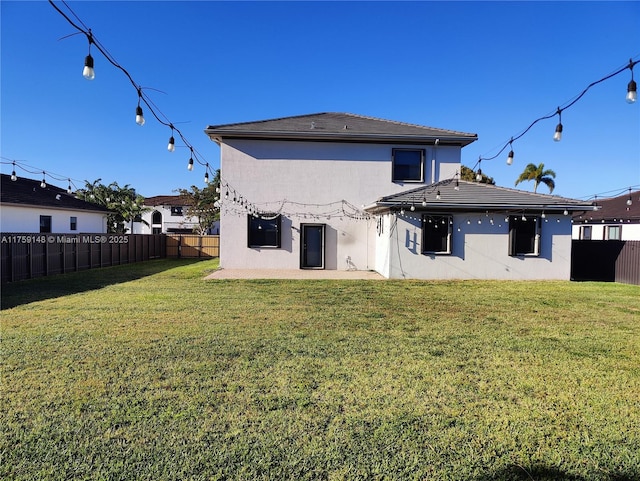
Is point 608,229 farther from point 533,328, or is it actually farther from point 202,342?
point 202,342

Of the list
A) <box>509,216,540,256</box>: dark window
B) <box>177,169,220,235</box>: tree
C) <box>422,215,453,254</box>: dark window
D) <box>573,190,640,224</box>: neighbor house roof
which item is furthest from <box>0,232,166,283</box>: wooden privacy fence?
<box>573,190,640,224</box>: neighbor house roof

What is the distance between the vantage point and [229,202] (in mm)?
13711

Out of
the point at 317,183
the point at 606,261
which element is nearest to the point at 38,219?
the point at 317,183

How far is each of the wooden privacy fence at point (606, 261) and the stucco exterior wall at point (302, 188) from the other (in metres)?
6.40

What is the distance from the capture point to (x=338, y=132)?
531 inches

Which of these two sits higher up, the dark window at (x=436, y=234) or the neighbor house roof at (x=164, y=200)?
the neighbor house roof at (x=164, y=200)

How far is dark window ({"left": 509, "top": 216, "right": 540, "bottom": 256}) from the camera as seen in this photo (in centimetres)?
1176

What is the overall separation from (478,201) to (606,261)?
5.38 meters

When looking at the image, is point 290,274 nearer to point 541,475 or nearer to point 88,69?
point 88,69

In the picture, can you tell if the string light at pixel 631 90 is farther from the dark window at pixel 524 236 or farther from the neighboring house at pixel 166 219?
the neighboring house at pixel 166 219

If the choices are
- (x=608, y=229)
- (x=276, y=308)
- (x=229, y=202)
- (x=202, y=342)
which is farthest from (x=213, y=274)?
(x=608, y=229)

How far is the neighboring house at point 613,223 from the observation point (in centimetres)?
2069

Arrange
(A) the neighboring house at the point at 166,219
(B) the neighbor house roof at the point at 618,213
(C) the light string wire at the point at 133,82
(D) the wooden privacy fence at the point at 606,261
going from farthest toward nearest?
(A) the neighboring house at the point at 166,219 < (B) the neighbor house roof at the point at 618,213 < (D) the wooden privacy fence at the point at 606,261 < (C) the light string wire at the point at 133,82

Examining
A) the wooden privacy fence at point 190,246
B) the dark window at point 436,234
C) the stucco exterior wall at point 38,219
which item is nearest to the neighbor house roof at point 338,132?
the dark window at point 436,234
